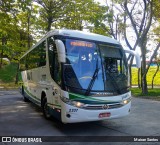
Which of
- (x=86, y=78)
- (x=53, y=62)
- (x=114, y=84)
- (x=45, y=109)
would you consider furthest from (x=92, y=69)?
(x=45, y=109)

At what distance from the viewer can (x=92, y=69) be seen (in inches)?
311

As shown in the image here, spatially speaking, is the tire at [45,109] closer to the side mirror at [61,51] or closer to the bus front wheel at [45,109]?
the bus front wheel at [45,109]

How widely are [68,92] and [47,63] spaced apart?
2.15m

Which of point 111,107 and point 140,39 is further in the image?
point 140,39

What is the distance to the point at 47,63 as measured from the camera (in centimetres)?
924

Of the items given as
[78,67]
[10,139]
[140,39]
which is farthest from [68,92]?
[140,39]

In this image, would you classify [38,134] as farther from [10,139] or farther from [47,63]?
[47,63]

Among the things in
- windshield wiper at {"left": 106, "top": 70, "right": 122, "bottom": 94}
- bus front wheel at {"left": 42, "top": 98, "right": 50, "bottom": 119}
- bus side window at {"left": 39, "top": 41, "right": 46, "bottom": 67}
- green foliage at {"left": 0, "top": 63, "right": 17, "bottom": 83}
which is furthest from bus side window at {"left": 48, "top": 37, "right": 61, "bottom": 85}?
green foliage at {"left": 0, "top": 63, "right": 17, "bottom": 83}

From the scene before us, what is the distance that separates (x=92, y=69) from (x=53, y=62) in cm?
146

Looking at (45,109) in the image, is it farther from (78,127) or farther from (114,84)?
(114,84)

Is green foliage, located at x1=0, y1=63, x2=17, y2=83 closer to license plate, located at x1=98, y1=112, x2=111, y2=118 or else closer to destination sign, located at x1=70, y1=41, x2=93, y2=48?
destination sign, located at x1=70, y1=41, x2=93, y2=48

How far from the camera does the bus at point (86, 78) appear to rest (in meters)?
7.47

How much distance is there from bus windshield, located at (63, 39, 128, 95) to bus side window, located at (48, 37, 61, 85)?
0.40m

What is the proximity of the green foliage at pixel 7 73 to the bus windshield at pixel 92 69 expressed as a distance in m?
31.0
